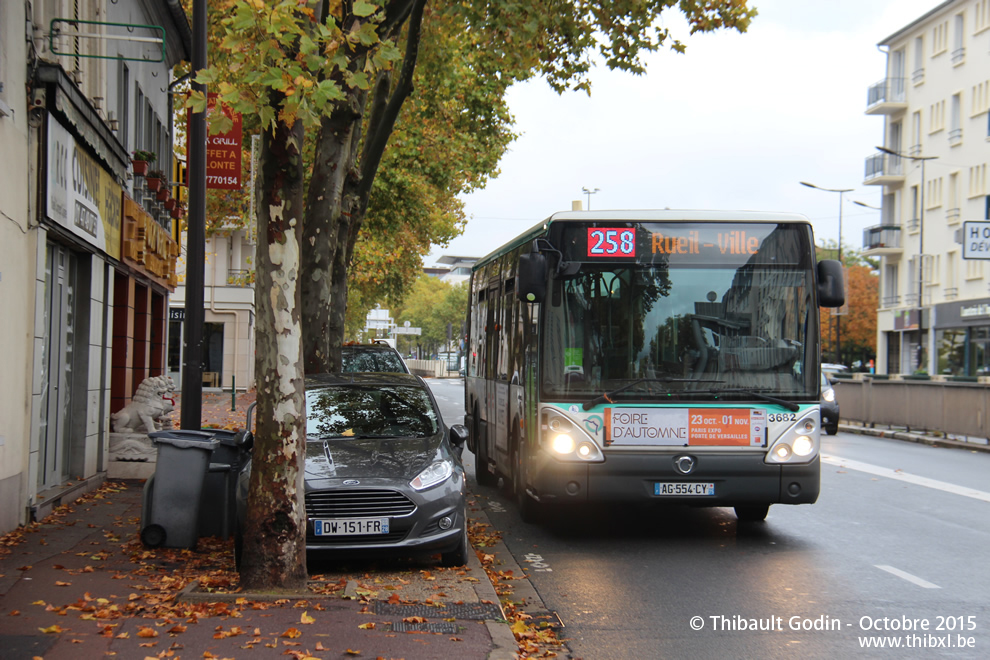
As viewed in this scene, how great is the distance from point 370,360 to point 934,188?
123 feet

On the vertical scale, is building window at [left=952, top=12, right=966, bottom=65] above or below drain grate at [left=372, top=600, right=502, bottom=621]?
above

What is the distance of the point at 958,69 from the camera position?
49.5m

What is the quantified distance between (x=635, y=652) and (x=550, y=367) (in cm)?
381

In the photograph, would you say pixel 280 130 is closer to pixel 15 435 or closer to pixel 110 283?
pixel 15 435

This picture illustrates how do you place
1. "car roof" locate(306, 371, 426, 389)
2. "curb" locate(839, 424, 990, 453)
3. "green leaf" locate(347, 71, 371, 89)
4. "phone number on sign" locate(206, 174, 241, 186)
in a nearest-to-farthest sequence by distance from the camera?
1. "green leaf" locate(347, 71, 371, 89)
2. "car roof" locate(306, 371, 426, 389)
3. "phone number on sign" locate(206, 174, 241, 186)
4. "curb" locate(839, 424, 990, 453)

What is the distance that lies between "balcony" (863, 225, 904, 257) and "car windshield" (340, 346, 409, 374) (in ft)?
129

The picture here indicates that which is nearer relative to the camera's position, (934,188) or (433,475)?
(433,475)

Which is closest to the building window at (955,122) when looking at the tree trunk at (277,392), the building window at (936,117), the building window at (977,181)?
the building window at (936,117)

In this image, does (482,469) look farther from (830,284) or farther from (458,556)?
(830,284)

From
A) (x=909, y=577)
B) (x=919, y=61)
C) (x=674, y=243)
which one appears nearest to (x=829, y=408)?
(x=674, y=243)

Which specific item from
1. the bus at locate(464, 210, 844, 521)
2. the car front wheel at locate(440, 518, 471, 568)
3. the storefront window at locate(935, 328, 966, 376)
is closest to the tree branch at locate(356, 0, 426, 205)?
the bus at locate(464, 210, 844, 521)

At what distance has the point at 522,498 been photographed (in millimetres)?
10984

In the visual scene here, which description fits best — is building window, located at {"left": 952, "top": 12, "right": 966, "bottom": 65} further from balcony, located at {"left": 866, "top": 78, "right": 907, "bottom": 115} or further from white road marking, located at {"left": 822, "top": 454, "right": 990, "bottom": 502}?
white road marking, located at {"left": 822, "top": 454, "right": 990, "bottom": 502}

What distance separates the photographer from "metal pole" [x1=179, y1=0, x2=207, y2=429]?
11.2 metres
